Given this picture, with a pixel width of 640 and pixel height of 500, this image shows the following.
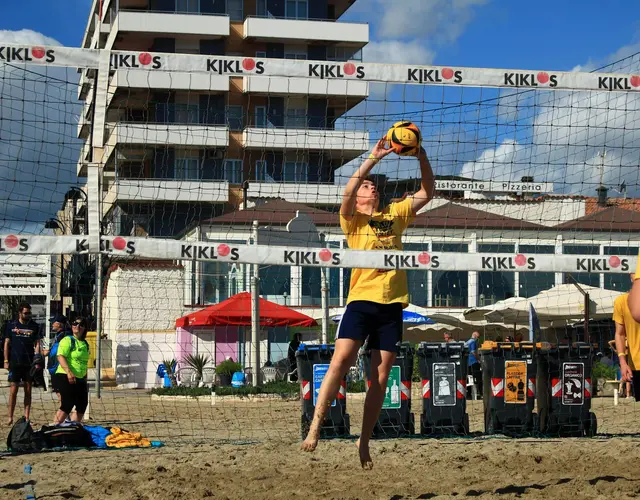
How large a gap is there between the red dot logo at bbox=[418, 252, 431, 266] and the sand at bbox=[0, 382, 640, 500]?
159 centimetres

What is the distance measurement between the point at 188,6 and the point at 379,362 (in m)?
43.0

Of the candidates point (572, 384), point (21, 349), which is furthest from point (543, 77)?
point (21, 349)

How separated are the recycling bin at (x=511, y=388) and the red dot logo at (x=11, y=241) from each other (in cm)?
556

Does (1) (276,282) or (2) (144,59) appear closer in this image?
(2) (144,59)

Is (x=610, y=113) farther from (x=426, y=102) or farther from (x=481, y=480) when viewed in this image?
(x=481, y=480)

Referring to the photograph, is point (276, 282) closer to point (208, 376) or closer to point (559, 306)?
point (208, 376)

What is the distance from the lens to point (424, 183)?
6.85 metres

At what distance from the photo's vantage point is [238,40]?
47.6m

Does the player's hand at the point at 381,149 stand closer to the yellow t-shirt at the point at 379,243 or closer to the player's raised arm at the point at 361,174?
the player's raised arm at the point at 361,174

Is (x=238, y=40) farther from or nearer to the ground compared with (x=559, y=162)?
farther from the ground

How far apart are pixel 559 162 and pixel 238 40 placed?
131 feet

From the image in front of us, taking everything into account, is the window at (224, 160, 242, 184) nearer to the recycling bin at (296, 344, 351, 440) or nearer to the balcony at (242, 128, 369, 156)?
the balcony at (242, 128, 369, 156)

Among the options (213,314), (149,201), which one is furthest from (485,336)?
(149,201)

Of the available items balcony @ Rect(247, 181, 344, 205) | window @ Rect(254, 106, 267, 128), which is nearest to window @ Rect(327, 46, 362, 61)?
window @ Rect(254, 106, 267, 128)
